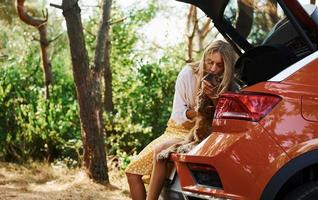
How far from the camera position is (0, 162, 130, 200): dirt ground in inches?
314

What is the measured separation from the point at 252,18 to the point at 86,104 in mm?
4141

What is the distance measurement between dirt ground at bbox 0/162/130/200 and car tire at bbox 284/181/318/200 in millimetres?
4438

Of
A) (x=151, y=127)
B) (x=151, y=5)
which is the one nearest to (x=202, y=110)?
(x=151, y=127)

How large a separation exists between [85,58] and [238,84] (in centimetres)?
420

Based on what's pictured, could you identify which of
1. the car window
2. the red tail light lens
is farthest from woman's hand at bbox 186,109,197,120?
the red tail light lens

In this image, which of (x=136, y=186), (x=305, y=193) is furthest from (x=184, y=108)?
(x=305, y=193)

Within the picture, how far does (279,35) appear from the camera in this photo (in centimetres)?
441

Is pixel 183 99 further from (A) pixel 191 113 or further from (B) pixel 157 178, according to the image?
(B) pixel 157 178

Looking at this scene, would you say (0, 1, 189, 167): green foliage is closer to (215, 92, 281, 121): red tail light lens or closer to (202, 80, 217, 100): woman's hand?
(202, 80, 217, 100): woman's hand

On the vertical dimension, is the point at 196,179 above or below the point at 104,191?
above

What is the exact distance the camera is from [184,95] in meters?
4.70

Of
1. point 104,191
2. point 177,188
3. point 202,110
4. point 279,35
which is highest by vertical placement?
point 279,35

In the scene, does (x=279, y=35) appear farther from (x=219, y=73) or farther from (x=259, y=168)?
(x=259, y=168)

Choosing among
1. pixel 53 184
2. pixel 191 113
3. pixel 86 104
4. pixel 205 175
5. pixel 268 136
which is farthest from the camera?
pixel 53 184
